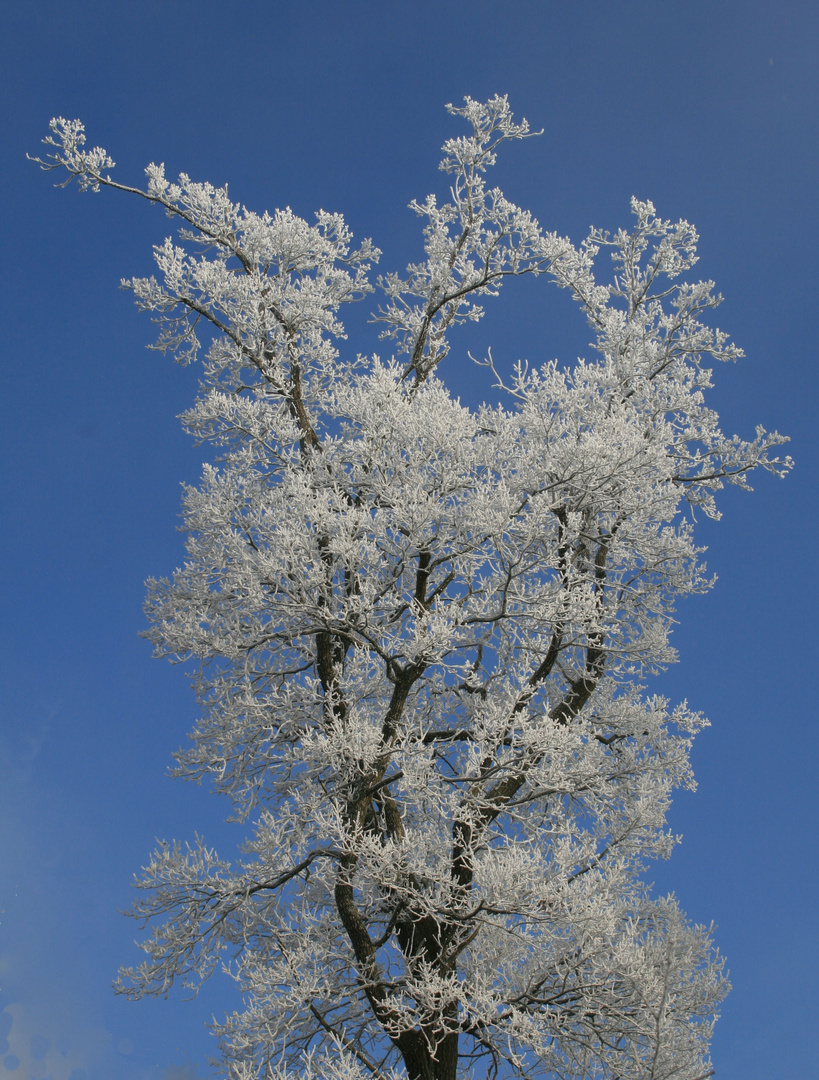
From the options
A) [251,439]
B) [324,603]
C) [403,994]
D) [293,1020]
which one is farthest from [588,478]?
[293,1020]

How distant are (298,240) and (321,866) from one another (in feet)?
23.6

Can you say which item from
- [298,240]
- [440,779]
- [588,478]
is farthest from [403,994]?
[298,240]

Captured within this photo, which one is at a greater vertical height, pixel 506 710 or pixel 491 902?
pixel 506 710

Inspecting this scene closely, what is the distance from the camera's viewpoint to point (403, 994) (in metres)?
7.99

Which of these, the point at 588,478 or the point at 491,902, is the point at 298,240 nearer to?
the point at 588,478

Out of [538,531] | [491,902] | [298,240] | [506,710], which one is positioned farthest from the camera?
[298,240]

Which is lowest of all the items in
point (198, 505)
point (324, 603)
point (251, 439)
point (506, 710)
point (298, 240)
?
point (506, 710)

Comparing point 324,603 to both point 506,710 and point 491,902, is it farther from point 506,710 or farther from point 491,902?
point 491,902

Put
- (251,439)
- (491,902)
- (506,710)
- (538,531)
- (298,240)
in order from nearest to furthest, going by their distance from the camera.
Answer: (491,902) → (506,710) → (538,531) → (251,439) → (298,240)

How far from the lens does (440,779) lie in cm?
770

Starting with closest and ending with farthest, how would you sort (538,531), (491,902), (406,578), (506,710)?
(491,902)
(506,710)
(538,531)
(406,578)

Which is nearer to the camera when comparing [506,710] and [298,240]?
[506,710]

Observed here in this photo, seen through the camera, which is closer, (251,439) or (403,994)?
(403,994)

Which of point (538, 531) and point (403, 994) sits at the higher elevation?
point (538, 531)
